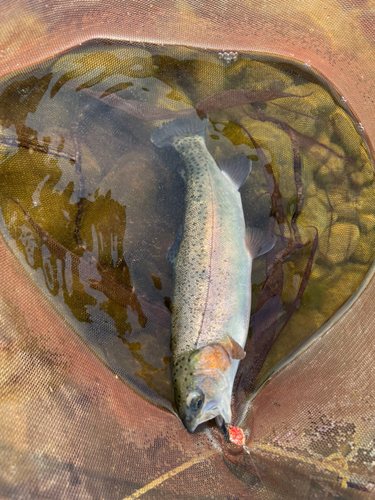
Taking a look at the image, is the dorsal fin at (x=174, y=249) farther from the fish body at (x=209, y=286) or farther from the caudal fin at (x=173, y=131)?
the caudal fin at (x=173, y=131)

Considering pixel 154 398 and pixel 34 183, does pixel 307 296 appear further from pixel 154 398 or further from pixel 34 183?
pixel 34 183

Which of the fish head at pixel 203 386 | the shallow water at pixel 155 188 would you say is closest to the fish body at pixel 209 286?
the fish head at pixel 203 386

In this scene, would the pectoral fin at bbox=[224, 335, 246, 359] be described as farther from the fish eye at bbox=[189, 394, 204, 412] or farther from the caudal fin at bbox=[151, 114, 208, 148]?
the caudal fin at bbox=[151, 114, 208, 148]

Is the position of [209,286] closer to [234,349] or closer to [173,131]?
[234,349]

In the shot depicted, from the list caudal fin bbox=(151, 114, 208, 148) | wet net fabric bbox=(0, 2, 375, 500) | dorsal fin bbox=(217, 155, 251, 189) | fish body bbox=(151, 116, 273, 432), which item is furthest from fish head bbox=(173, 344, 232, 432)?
caudal fin bbox=(151, 114, 208, 148)

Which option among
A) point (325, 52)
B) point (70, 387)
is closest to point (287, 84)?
point (325, 52)

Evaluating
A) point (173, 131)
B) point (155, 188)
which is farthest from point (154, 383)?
point (173, 131)
